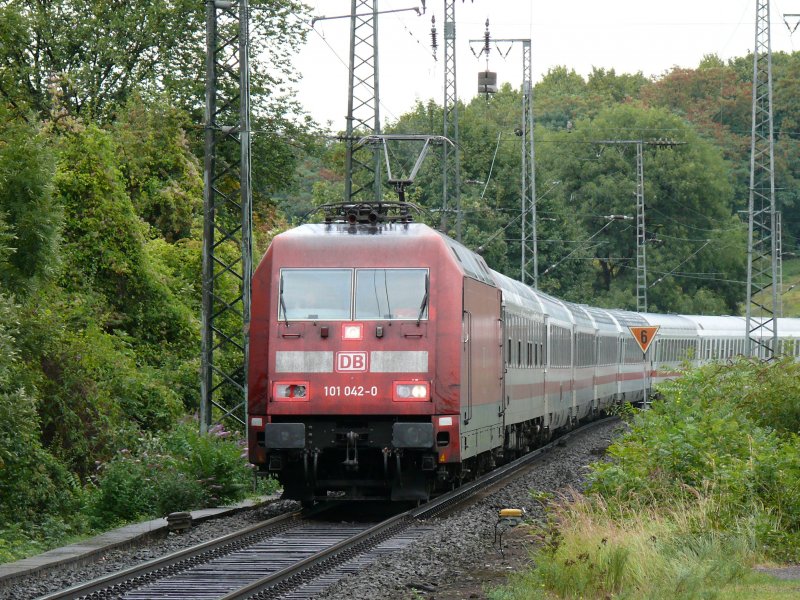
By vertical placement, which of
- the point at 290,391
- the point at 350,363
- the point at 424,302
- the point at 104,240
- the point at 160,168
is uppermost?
the point at 160,168

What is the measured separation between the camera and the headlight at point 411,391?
52.1 feet

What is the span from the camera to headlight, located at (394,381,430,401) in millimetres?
15883

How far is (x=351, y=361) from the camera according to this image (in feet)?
52.4

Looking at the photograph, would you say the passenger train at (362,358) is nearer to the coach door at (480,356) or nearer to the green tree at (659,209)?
the coach door at (480,356)

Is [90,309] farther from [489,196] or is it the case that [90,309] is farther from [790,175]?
[790,175]

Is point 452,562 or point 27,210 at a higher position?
point 27,210

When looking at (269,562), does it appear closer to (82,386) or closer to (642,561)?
(642,561)

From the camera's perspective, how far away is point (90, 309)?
29.1m

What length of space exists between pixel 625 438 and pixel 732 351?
126 feet

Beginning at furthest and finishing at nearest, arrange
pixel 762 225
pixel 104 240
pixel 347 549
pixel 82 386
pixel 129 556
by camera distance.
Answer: pixel 762 225, pixel 104 240, pixel 82 386, pixel 347 549, pixel 129 556

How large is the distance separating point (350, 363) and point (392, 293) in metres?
0.98

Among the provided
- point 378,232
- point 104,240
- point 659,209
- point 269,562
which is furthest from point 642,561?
point 659,209

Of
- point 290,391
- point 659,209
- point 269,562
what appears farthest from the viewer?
point 659,209

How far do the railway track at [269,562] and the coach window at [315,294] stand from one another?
2.37 m
